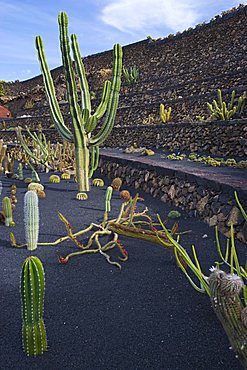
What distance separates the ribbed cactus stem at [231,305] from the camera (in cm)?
165

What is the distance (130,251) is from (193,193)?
193cm

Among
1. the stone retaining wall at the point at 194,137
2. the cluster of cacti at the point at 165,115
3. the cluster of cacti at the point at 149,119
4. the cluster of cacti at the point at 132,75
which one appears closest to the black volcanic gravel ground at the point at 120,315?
the stone retaining wall at the point at 194,137

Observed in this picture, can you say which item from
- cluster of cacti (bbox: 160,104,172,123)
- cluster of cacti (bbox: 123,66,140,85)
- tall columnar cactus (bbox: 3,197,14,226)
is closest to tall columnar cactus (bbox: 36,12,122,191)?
tall columnar cactus (bbox: 3,197,14,226)

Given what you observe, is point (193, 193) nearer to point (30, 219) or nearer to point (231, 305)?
point (30, 219)

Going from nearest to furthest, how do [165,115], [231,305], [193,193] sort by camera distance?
[231,305]
[193,193]
[165,115]

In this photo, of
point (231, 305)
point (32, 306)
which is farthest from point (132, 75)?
point (231, 305)

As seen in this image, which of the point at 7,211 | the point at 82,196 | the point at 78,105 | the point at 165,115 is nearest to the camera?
the point at 7,211

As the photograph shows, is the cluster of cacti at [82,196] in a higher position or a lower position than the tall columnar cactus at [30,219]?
lower

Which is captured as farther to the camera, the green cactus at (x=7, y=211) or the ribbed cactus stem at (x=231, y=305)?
the green cactus at (x=7, y=211)

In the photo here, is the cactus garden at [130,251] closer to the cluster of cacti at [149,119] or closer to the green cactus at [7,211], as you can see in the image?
the green cactus at [7,211]

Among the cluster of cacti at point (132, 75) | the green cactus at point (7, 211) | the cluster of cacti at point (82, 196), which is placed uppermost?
the cluster of cacti at point (132, 75)

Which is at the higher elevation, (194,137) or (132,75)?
(132,75)

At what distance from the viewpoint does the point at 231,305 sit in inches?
65.8

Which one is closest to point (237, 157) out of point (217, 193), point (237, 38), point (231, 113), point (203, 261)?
point (231, 113)
